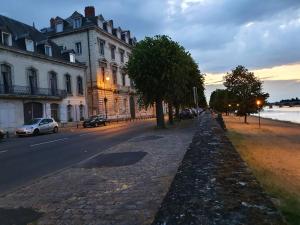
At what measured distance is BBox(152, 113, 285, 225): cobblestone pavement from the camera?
289 cm

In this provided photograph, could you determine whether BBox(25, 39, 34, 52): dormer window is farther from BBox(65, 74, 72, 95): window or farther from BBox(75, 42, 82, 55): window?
BBox(75, 42, 82, 55): window

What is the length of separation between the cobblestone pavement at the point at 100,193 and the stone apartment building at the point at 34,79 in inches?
1226

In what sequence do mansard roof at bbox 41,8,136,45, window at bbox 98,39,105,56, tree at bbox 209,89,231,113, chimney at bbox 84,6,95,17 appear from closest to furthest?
1. mansard roof at bbox 41,8,136,45
2. window at bbox 98,39,105,56
3. chimney at bbox 84,6,95,17
4. tree at bbox 209,89,231,113

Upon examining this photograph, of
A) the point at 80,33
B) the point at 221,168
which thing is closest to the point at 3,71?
the point at 80,33

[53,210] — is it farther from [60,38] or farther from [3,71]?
[60,38]

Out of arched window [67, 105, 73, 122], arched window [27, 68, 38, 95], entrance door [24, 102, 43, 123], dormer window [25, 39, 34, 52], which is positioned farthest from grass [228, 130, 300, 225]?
arched window [67, 105, 73, 122]

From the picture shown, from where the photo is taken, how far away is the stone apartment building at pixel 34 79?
42178mm

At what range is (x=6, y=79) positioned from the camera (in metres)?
42.7

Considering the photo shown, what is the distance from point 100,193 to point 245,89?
1741 inches

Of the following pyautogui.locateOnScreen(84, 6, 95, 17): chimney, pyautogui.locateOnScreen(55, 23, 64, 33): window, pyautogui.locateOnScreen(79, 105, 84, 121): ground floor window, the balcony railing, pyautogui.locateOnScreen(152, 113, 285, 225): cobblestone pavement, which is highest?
pyautogui.locateOnScreen(84, 6, 95, 17): chimney

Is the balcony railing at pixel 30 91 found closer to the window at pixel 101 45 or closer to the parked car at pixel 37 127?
the parked car at pixel 37 127

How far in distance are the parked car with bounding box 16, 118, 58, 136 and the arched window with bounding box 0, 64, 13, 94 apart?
618 centimetres

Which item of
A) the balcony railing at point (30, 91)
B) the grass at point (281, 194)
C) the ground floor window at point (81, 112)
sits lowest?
the grass at point (281, 194)

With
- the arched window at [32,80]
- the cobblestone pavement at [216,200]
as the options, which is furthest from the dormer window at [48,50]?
the cobblestone pavement at [216,200]
